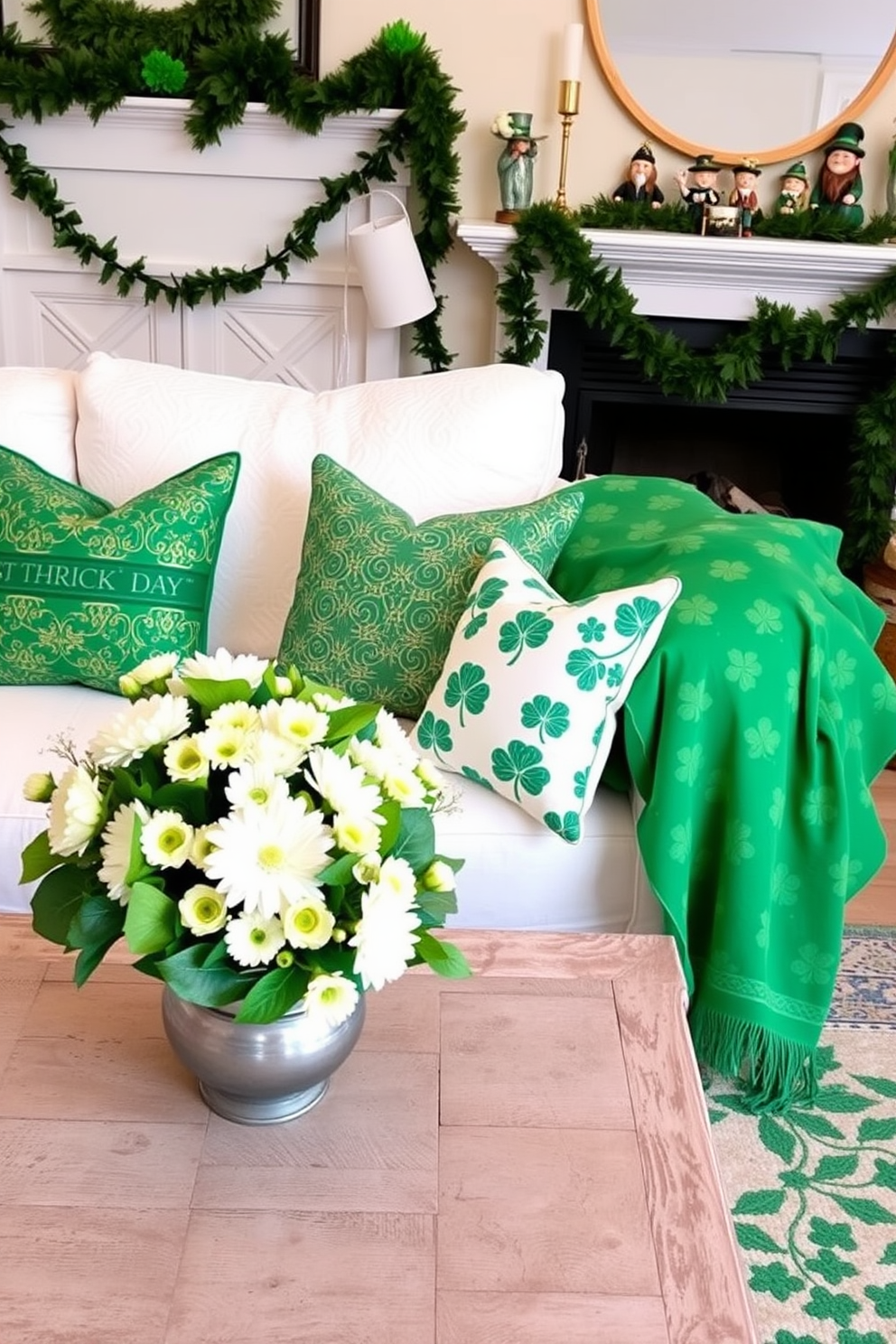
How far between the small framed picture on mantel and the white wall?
0.04 metres

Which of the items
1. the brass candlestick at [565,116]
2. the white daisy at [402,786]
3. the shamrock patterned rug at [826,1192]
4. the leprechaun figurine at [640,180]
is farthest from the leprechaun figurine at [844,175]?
the white daisy at [402,786]

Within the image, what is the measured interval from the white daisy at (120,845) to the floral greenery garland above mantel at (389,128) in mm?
2255

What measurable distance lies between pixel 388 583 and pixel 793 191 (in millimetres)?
1848

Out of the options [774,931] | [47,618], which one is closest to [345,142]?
[47,618]

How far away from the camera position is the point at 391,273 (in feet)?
9.48

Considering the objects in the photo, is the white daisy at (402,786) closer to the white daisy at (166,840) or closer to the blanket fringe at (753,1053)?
the white daisy at (166,840)

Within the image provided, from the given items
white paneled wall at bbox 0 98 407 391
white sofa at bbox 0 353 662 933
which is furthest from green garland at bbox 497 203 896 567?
white sofa at bbox 0 353 662 933

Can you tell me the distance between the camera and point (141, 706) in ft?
3.16

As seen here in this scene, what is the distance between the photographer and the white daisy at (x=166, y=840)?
89 centimetres

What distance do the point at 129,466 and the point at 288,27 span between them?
152cm

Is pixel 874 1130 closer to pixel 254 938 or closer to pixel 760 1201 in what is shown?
pixel 760 1201

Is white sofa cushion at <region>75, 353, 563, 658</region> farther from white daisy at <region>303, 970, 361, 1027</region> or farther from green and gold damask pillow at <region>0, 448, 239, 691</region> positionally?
white daisy at <region>303, 970, 361, 1027</region>

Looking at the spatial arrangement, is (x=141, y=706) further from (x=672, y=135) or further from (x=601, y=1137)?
(x=672, y=135)

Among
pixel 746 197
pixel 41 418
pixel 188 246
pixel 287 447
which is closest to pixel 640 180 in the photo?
pixel 746 197
